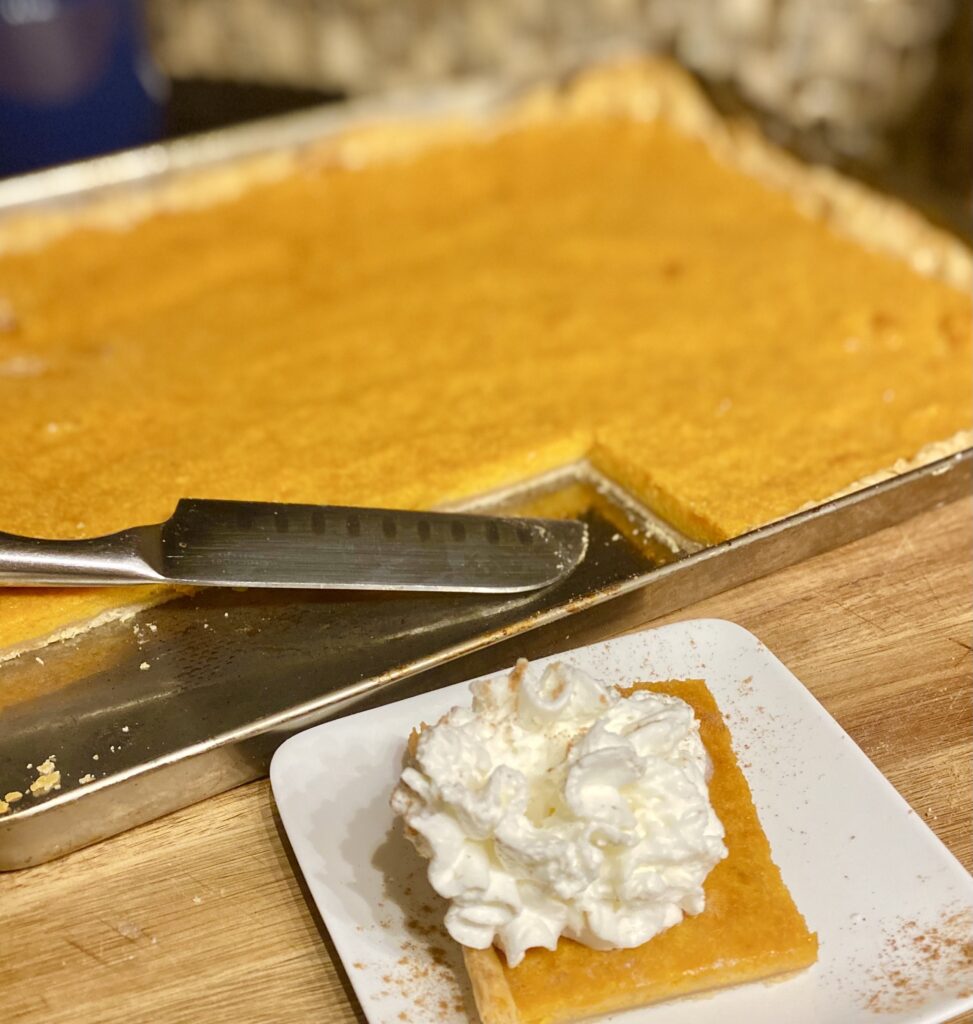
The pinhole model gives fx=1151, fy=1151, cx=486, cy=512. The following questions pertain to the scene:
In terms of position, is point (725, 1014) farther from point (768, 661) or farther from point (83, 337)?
point (83, 337)

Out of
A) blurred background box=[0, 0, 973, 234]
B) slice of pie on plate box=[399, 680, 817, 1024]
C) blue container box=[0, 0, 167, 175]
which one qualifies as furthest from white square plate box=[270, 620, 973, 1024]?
blue container box=[0, 0, 167, 175]

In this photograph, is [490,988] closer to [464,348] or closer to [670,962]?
[670,962]

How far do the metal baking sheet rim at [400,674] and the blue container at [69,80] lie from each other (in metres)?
1.65

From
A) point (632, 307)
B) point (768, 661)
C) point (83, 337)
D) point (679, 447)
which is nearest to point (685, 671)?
point (768, 661)

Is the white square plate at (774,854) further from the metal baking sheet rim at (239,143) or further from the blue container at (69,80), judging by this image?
the blue container at (69,80)

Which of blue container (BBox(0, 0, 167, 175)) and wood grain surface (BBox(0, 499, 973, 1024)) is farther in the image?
blue container (BBox(0, 0, 167, 175))

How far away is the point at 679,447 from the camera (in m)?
1.48

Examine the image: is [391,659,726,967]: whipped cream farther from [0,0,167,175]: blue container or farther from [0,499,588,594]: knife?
[0,0,167,175]: blue container

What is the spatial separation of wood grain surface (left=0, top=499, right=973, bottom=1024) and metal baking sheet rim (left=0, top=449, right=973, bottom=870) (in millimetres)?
18

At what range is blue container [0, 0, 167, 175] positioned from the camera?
7.07 feet

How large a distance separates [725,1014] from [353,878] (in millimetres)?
319

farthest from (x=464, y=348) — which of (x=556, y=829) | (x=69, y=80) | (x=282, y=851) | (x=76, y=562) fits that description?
(x=69, y=80)

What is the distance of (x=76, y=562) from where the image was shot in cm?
122

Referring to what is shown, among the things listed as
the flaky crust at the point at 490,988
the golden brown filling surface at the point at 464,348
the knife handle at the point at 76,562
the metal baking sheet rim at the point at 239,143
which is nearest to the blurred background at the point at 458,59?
the metal baking sheet rim at the point at 239,143
